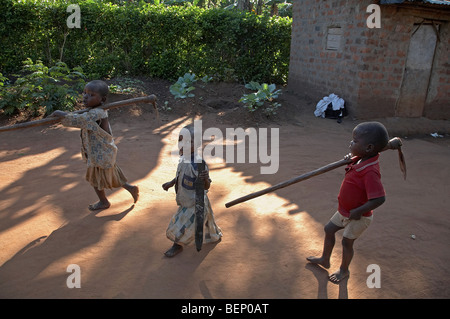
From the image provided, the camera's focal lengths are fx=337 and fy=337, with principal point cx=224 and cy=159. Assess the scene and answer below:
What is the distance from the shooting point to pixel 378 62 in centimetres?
774

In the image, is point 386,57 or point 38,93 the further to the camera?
point 386,57

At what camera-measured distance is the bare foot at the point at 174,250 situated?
9.81 feet

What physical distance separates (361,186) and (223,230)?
4.98 feet

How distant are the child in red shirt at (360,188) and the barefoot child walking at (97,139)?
2.28 m

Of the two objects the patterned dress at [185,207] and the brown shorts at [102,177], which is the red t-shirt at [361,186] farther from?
the brown shorts at [102,177]

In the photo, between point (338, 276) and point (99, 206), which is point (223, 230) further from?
point (99, 206)

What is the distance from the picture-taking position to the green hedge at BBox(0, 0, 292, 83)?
31.8ft

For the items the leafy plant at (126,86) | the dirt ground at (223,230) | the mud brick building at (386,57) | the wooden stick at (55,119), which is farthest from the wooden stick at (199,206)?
the leafy plant at (126,86)

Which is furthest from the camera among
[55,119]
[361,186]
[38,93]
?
[38,93]

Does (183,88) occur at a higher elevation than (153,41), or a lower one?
lower

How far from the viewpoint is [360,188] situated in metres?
2.50

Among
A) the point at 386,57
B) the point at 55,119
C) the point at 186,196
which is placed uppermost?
the point at 386,57

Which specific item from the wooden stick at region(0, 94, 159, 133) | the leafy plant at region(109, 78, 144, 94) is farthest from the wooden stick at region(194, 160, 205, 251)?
the leafy plant at region(109, 78, 144, 94)

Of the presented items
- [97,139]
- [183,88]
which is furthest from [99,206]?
[183,88]
